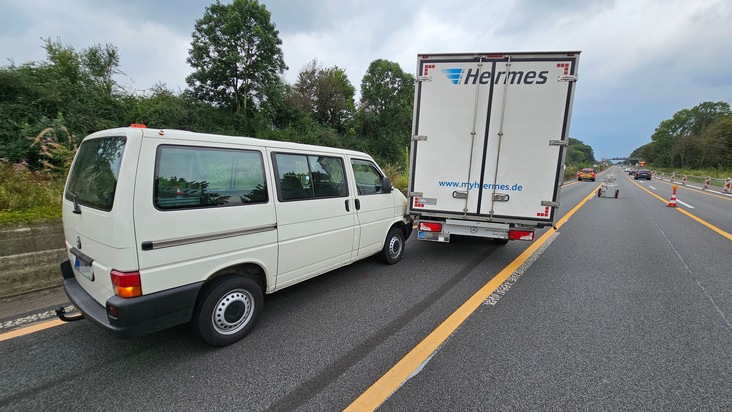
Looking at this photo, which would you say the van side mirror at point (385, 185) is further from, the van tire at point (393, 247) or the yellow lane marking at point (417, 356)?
the yellow lane marking at point (417, 356)

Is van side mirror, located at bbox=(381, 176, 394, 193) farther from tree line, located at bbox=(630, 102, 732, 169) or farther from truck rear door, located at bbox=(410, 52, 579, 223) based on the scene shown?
tree line, located at bbox=(630, 102, 732, 169)

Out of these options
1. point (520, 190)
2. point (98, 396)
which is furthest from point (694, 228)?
point (98, 396)

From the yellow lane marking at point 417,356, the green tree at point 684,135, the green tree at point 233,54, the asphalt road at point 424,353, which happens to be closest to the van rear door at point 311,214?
the asphalt road at point 424,353

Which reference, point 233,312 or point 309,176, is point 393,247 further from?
point 233,312

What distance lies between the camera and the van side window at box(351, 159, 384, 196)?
14.0 ft

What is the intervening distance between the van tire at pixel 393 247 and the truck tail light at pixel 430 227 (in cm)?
36

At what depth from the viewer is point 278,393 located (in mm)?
2205

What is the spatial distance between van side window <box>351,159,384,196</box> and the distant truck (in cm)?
70

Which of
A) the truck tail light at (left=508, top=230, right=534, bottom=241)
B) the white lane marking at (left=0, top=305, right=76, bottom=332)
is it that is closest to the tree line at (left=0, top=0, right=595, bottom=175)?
the white lane marking at (left=0, top=305, right=76, bottom=332)

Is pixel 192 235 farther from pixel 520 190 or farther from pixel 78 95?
pixel 78 95

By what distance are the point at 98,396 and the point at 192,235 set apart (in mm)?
1244

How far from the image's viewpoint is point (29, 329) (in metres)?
2.91

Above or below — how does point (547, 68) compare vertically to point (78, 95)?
below

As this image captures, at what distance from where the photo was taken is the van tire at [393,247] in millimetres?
4840
